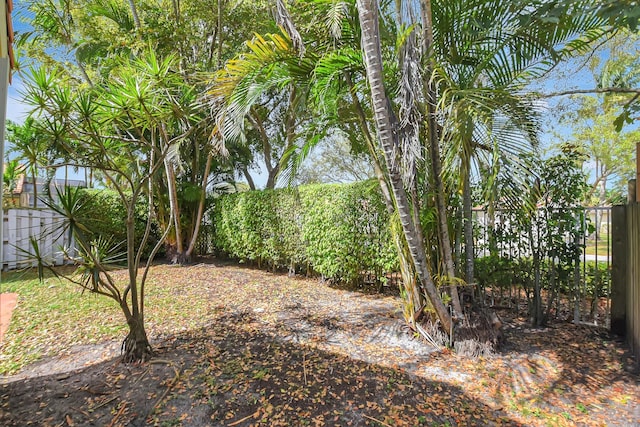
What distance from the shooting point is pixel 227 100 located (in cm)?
371

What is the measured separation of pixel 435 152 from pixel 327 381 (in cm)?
242

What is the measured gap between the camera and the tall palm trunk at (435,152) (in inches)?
127

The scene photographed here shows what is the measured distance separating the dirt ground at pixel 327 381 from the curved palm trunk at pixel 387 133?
656 mm

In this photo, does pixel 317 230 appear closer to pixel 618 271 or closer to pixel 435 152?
pixel 435 152

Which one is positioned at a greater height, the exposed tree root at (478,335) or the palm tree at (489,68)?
the palm tree at (489,68)

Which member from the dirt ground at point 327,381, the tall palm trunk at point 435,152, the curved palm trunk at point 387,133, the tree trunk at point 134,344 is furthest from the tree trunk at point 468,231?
the tree trunk at point 134,344

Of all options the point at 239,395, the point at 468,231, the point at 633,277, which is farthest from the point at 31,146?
the point at 633,277

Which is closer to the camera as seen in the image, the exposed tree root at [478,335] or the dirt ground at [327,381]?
the dirt ground at [327,381]

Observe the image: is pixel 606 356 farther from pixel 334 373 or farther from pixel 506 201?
pixel 334 373

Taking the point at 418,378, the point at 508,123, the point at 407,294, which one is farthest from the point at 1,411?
the point at 508,123

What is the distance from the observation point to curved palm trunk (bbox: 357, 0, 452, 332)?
294cm

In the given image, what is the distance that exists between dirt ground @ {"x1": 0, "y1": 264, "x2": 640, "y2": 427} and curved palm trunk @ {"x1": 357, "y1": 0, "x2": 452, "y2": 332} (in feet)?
2.15

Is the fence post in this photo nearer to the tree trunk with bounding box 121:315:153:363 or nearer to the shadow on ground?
the shadow on ground

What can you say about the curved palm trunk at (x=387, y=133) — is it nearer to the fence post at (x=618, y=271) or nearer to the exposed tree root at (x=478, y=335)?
the exposed tree root at (x=478, y=335)
